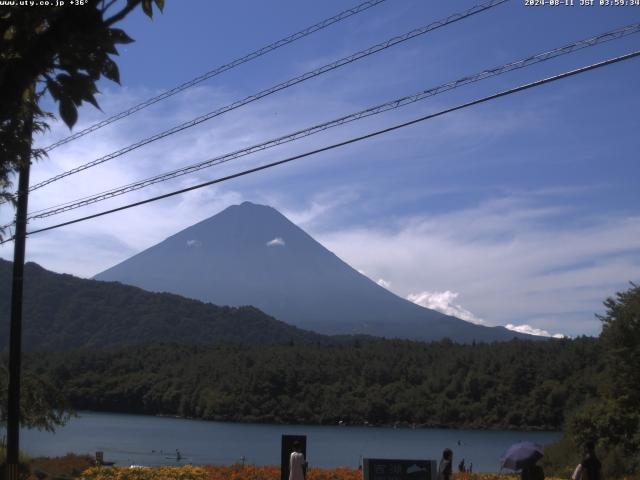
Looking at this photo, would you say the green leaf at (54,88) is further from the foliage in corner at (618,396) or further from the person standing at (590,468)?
the foliage in corner at (618,396)

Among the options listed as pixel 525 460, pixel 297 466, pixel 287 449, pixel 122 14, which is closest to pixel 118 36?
pixel 122 14

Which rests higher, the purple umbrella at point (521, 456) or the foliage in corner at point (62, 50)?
the foliage in corner at point (62, 50)

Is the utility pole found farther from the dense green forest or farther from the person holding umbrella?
the dense green forest

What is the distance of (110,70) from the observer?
4.34 metres

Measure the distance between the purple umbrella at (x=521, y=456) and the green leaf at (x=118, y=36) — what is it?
964cm

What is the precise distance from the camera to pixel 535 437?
92875mm

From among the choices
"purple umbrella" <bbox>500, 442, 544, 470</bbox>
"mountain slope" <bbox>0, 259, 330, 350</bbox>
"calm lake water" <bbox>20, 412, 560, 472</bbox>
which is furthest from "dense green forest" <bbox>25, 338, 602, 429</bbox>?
"purple umbrella" <bbox>500, 442, 544, 470</bbox>

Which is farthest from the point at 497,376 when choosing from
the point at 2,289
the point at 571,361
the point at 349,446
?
the point at 2,289

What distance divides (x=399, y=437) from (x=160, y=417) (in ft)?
144

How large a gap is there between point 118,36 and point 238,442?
7781 cm

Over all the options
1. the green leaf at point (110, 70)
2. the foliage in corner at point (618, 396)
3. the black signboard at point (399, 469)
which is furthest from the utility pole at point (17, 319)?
the foliage in corner at point (618, 396)

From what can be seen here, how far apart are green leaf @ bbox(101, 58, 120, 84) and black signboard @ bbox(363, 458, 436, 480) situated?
8.55 m

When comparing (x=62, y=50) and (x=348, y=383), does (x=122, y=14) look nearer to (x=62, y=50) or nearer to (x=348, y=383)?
(x=62, y=50)

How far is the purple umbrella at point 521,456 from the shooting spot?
12117 millimetres
